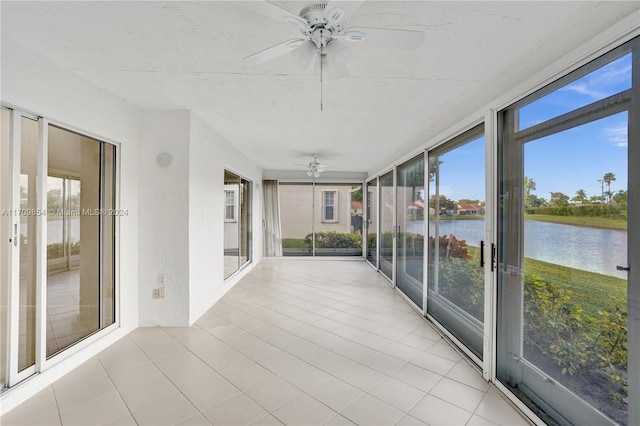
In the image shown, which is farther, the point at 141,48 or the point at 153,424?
the point at 141,48

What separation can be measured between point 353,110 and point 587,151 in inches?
80.6

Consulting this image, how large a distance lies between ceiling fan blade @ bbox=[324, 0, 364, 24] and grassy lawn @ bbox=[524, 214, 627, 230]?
5.25ft

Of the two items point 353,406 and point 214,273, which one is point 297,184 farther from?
point 353,406

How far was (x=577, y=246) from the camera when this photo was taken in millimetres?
1588

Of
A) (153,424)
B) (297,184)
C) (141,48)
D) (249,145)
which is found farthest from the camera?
(297,184)

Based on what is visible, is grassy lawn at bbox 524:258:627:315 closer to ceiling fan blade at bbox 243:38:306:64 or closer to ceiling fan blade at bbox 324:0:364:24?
ceiling fan blade at bbox 324:0:364:24

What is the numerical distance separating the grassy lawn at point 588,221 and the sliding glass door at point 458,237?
2.19ft

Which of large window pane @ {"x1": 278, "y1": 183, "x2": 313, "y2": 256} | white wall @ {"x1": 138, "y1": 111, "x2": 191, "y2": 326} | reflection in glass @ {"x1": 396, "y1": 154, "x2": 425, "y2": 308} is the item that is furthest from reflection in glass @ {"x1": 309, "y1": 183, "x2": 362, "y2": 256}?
white wall @ {"x1": 138, "y1": 111, "x2": 191, "y2": 326}

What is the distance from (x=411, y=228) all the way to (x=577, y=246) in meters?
2.77

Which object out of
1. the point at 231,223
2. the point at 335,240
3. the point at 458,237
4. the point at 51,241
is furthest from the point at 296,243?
the point at 51,241

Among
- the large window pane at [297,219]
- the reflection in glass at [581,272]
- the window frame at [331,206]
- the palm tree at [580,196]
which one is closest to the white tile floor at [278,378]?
the reflection in glass at [581,272]

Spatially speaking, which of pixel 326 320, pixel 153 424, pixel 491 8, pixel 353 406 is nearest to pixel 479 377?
pixel 353 406

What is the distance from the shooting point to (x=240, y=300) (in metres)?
4.23

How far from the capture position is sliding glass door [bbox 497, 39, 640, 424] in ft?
4.49
